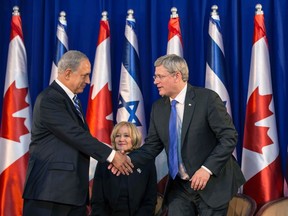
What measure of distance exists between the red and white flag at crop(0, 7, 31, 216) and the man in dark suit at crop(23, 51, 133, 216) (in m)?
1.59

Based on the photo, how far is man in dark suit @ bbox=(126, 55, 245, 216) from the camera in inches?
125

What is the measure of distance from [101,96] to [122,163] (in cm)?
138

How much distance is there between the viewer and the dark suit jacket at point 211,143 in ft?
10.4

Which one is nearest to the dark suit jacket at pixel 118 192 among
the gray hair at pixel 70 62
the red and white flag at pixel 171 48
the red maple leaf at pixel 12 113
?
the red and white flag at pixel 171 48

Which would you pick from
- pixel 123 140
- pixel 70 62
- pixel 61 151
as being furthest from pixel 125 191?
pixel 70 62

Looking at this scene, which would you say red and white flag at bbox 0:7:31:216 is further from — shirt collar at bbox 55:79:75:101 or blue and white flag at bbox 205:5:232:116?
blue and white flag at bbox 205:5:232:116

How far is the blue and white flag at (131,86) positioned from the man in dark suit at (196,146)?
1.19 meters

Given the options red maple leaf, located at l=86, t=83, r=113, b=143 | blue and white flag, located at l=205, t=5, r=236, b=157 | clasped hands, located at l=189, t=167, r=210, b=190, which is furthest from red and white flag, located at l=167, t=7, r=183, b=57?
clasped hands, located at l=189, t=167, r=210, b=190

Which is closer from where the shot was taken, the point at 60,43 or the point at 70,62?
the point at 70,62

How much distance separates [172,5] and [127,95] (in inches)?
42.9

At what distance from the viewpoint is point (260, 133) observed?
436 centimetres

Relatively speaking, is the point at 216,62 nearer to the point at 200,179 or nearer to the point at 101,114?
the point at 101,114

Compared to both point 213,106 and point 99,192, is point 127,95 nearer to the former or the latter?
point 99,192

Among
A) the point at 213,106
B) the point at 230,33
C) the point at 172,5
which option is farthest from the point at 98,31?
the point at 213,106
